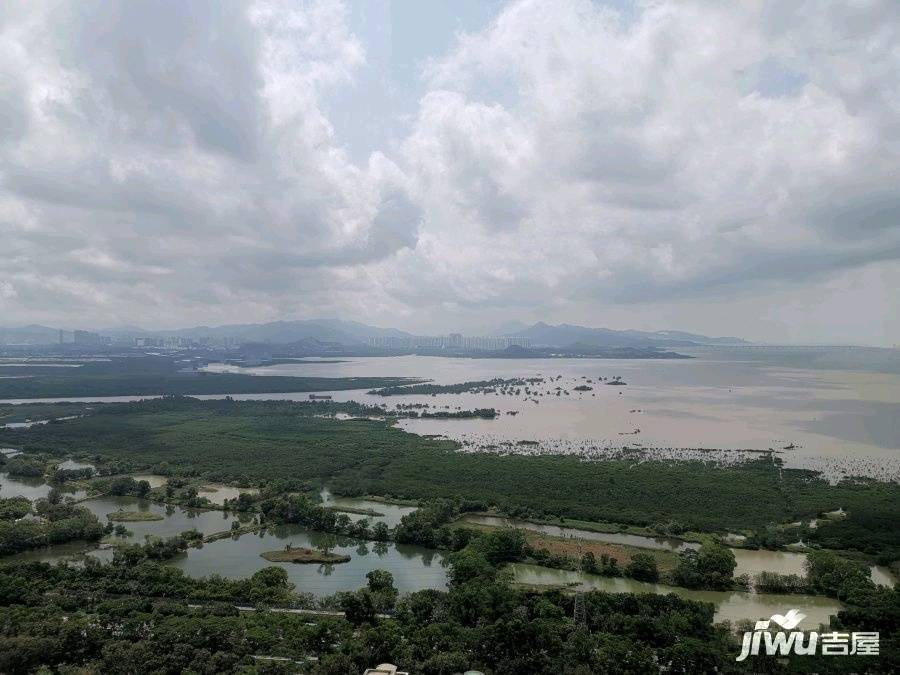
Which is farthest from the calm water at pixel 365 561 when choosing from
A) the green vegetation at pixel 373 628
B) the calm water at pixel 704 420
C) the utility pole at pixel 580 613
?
the calm water at pixel 704 420

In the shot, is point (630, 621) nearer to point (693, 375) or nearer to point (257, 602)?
point (257, 602)

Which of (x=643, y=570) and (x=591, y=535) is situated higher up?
(x=643, y=570)

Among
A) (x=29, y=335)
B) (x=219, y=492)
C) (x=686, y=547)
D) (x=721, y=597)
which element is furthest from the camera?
(x=29, y=335)

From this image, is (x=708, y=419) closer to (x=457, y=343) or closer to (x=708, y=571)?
(x=708, y=571)

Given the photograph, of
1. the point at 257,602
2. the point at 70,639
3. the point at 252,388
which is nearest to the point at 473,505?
the point at 257,602

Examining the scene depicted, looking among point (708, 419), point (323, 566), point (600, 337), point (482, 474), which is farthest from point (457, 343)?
point (323, 566)

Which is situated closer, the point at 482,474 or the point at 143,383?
the point at 482,474

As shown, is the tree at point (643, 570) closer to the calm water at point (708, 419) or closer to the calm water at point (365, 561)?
the calm water at point (365, 561)
